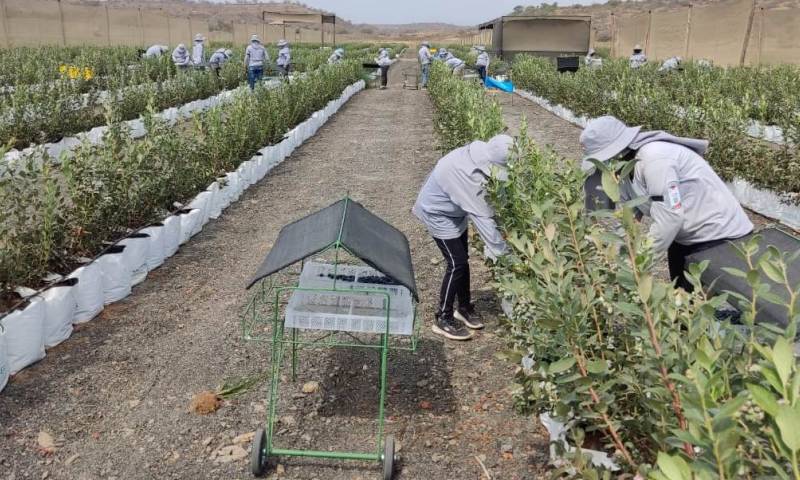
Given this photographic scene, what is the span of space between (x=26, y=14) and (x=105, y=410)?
29.3 metres

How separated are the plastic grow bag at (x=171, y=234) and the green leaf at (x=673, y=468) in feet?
17.8

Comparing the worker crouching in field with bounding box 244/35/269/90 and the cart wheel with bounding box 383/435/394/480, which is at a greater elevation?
the worker crouching in field with bounding box 244/35/269/90

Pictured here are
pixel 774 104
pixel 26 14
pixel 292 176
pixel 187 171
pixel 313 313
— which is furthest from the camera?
pixel 26 14

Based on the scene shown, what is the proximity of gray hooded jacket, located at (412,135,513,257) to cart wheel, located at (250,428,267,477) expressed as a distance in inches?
67.2

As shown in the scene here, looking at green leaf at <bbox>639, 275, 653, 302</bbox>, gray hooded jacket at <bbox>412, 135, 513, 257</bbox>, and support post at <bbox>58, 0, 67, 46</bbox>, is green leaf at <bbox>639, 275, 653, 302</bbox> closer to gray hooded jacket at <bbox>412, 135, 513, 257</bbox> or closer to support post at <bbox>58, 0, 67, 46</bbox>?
gray hooded jacket at <bbox>412, 135, 513, 257</bbox>

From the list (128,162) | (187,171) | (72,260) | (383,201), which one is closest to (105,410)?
(72,260)

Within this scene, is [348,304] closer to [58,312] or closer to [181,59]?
[58,312]

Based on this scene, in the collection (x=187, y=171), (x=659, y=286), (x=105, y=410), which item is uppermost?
(x=659, y=286)

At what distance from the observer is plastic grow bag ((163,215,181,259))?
6141mm

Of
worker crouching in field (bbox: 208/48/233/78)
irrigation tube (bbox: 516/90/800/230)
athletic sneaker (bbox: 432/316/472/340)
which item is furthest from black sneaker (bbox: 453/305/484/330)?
worker crouching in field (bbox: 208/48/233/78)

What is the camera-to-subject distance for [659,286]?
201 cm

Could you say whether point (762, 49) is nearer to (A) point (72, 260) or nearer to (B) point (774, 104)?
(B) point (774, 104)

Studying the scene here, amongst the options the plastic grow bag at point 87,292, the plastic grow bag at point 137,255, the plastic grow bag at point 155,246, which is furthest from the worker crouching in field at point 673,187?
the plastic grow bag at point 155,246

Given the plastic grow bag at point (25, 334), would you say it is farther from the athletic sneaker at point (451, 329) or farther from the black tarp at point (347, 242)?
the athletic sneaker at point (451, 329)
